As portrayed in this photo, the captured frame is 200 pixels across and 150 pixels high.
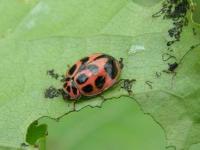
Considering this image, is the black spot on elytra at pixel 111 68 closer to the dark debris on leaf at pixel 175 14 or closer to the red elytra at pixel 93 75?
the red elytra at pixel 93 75

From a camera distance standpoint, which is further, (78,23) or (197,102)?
(78,23)

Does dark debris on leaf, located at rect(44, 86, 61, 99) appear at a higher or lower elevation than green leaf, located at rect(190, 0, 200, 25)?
lower

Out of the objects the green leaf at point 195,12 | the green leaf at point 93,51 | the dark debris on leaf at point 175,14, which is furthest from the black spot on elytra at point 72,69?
the green leaf at point 195,12

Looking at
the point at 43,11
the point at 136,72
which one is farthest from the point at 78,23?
the point at 136,72

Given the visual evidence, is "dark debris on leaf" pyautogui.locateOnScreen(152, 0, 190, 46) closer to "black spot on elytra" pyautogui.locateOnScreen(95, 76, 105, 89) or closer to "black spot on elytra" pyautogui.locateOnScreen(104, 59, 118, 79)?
"black spot on elytra" pyautogui.locateOnScreen(104, 59, 118, 79)

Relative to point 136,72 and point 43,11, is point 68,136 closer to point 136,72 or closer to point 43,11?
point 136,72

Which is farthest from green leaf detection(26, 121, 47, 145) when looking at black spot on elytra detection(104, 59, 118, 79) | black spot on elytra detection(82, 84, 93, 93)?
black spot on elytra detection(104, 59, 118, 79)
